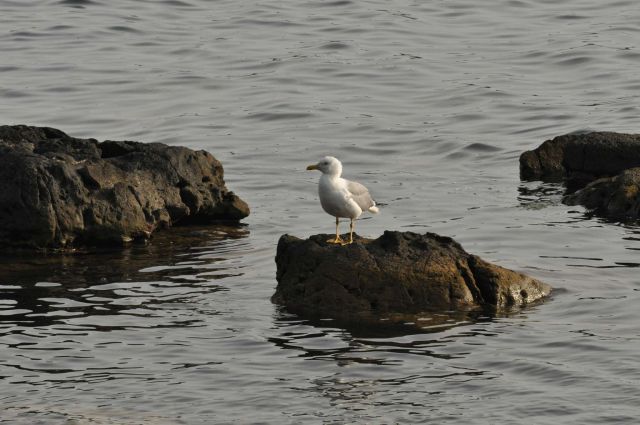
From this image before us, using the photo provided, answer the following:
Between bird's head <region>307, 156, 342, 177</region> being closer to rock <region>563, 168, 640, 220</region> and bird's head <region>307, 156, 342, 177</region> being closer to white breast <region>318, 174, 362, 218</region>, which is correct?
white breast <region>318, 174, 362, 218</region>

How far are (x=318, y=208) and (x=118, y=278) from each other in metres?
4.16

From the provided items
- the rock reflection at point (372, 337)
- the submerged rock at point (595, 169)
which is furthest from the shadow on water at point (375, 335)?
the submerged rock at point (595, 169)

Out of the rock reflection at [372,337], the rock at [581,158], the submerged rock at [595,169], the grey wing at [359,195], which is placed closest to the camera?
the rock reflection at [372,337]

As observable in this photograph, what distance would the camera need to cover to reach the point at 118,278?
530 inches

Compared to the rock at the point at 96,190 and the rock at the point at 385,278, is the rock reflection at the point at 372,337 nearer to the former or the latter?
the rock at the point at 385,278

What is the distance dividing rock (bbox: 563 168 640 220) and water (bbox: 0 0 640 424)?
11.3 inches

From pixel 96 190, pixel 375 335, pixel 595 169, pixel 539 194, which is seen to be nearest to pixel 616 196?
pixel 539 194

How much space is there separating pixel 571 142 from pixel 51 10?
700 inches

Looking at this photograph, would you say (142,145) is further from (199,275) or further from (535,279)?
(535,279)

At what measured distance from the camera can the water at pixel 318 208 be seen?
10281 millimetres

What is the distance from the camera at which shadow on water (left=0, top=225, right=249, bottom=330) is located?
12320 millimetres

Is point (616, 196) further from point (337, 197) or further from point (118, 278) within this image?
point (118, 278)

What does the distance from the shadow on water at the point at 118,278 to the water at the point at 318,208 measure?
0.13 feet

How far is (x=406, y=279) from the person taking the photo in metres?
Result: 11.9
